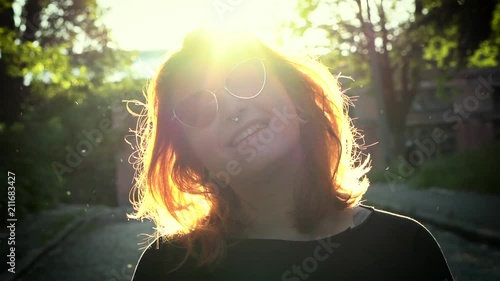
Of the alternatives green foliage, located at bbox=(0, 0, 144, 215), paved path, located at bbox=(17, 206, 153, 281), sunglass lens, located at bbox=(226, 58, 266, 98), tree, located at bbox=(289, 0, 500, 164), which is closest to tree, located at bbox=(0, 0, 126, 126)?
green foliage, located at bbox=(0, 0, 144, 215)

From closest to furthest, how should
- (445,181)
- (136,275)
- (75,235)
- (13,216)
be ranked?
(136,275), (13,216), (75,235), (445,181)

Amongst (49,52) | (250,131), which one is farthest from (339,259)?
(49,52)

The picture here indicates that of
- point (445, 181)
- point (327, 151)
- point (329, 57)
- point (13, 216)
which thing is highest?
point (327, 151)

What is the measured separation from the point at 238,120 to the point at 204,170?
462mm

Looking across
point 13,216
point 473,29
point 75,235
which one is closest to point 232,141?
point 13,216

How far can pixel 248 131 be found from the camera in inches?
78.5

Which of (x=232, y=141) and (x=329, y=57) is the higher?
(x=232, y=141)

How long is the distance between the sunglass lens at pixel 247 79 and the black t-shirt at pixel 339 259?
0.52 metres

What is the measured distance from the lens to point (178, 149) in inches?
93.3

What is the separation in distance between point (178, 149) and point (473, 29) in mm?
15156

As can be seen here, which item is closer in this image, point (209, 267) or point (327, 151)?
point (209, 267)

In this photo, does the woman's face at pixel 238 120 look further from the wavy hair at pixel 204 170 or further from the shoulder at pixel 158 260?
the shoulder at pixel 158 260

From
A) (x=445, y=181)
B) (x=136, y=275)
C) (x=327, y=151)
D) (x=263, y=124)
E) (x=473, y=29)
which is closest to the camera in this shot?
(x=263, y=124)

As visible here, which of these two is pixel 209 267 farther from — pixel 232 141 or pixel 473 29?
pixel 473 29
